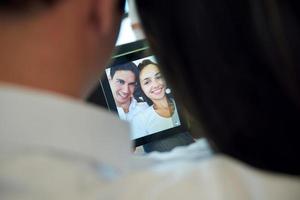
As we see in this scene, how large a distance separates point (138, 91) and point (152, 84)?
3 centimetres

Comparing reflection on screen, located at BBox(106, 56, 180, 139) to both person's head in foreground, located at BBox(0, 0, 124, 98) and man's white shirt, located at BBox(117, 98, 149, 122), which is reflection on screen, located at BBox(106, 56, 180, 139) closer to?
man's white shirt, located at BBox(117, 98, 149, 122)

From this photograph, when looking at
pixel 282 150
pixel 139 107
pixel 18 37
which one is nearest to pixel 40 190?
pixel 18 37

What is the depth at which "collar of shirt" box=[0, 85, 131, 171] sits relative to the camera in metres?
0.41

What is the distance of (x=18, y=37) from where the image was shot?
41 cm

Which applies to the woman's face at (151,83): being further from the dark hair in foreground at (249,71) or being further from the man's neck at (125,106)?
the dark hair in foreground at (249,71)

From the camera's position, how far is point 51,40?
42 cm

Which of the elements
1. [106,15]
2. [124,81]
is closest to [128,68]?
[124,81]

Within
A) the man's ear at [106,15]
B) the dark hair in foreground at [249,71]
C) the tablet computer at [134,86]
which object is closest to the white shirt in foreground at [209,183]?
the dark hair in foreground at [249,71]

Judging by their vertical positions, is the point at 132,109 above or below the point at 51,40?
below

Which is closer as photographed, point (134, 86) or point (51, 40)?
point (51, 40)

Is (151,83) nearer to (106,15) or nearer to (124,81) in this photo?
(124,81)

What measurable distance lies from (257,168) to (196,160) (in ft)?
0.21

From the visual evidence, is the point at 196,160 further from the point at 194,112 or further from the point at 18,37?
the point at 18,37

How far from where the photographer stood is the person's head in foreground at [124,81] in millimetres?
922
